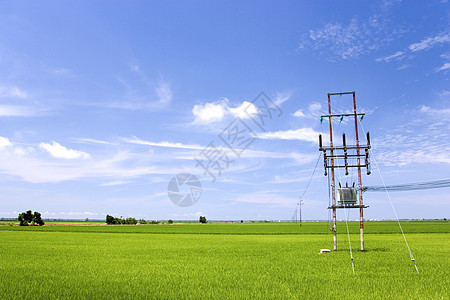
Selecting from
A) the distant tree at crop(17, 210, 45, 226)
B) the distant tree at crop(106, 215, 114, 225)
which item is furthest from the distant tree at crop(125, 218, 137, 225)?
the distant tree at crop(17, 210, 45, 226)

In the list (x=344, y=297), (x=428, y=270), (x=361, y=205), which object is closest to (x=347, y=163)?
(x=361, y=205)

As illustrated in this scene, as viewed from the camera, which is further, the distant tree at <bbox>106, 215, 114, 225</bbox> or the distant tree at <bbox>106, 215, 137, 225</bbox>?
the distant tree at <bbox>106, 215, 137, 225</bbox>

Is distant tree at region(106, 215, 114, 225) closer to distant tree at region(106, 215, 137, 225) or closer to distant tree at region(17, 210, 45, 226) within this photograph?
distant tree at region(106, 215, 137, 225)

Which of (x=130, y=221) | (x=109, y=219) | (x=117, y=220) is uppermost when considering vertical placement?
(x=109, y=219)

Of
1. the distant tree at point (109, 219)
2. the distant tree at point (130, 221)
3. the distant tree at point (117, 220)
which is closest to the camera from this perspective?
the distant tree at point (109, 219)

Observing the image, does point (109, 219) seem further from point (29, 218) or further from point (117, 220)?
point (29, 218)

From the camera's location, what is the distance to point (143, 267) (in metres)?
14.7

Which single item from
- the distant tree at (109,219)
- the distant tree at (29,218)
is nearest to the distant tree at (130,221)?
the distant tree at (109,219)

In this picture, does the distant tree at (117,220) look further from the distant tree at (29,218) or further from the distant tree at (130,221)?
the distant tree at (29,218)

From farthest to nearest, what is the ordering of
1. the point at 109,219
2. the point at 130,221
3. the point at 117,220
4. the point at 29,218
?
1. the point at 130,221
2. the point at 117,220
3. the point at 109,219
4. the point at 29,218

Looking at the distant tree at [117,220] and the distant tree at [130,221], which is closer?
the distant tree at [117,220]

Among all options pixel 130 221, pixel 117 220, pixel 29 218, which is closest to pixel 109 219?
pixel 117 220

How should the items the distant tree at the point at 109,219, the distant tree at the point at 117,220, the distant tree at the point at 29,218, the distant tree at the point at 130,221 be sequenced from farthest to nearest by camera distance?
the distant tree at the point at 130,221
the distant tree at the point at 117,220
the distant tree at the point at 109,219
the distant tree at the point at 29,218

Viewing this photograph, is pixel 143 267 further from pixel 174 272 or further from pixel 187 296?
pixel 187 296
